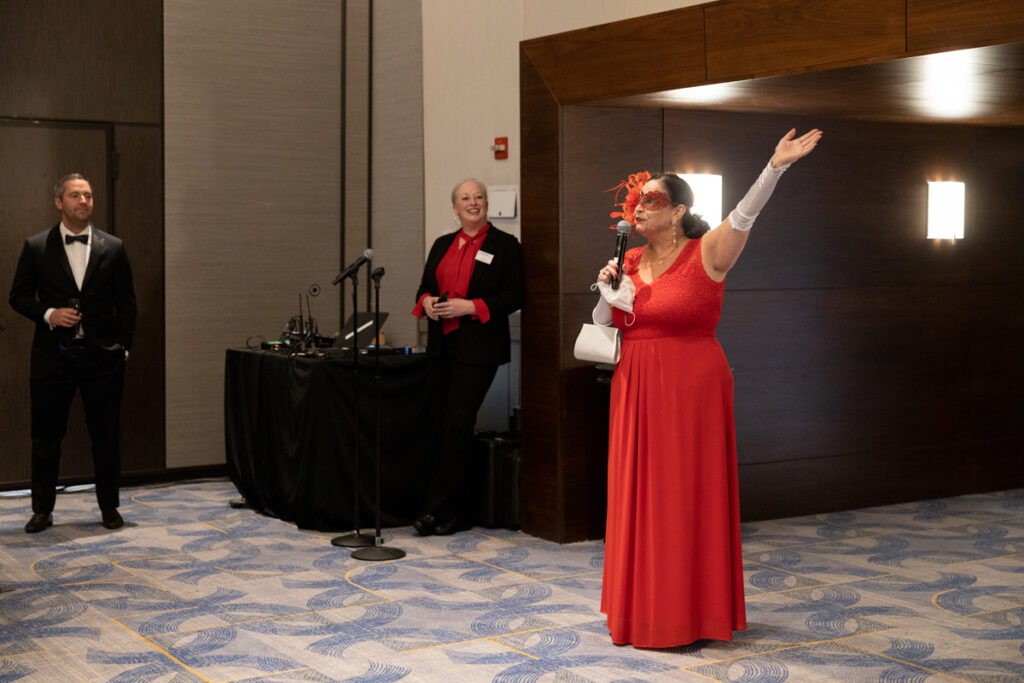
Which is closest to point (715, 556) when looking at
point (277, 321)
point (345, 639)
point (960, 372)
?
point (345, 639)

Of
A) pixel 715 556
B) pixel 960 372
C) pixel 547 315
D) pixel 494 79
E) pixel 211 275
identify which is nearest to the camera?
pixel 715 556

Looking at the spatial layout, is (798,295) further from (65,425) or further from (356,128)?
(65,425)

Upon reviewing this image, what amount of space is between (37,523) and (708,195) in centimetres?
394

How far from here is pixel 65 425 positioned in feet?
21.2

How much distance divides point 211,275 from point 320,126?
1.31m

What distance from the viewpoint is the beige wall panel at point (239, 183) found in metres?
7.98

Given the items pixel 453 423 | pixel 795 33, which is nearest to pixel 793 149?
pixel 795 33

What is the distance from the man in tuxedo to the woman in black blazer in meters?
1.67

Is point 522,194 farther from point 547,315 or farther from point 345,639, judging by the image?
point 345,639

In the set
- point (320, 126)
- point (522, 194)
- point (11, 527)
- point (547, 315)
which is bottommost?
point (11, 527)

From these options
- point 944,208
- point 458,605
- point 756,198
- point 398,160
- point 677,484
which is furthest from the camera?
point 398,160

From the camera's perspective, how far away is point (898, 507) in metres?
7.27

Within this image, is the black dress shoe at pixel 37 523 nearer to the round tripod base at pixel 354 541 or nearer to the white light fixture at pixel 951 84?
the round tripod base at pixel 354 541

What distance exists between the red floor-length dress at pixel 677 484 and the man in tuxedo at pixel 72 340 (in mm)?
3229
